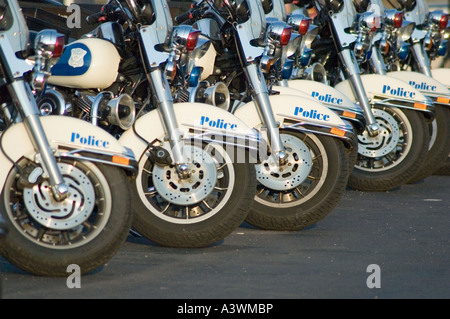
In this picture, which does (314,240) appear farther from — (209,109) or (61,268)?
(61,268)

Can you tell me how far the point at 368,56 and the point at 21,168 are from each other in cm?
436

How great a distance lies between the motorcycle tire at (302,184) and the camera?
693 centimetres

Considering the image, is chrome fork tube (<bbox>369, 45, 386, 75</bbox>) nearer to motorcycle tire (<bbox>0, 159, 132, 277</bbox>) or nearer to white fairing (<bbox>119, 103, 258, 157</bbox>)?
white fairing (<bbox>119, 103, 258, 157</bbox>)

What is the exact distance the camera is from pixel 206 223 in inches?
243

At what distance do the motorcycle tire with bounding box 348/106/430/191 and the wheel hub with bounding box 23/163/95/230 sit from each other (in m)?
4.09

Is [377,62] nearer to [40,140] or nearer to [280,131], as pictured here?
[280,131]

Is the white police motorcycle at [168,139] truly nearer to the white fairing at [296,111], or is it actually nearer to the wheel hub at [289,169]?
the white fairing at [296,111]

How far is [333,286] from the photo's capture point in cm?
525

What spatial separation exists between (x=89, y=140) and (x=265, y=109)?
68.9 inches

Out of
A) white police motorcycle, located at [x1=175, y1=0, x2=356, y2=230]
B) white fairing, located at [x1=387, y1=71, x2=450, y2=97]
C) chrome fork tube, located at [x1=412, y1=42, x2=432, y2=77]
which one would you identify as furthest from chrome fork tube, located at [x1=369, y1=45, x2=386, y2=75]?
white police motorcycle, located at [x1=175, y1=0, x2=356, y2=230]

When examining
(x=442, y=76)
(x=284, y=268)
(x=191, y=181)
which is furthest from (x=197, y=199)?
(x=442, y=76)

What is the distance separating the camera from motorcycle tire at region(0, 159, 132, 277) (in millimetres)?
5215
